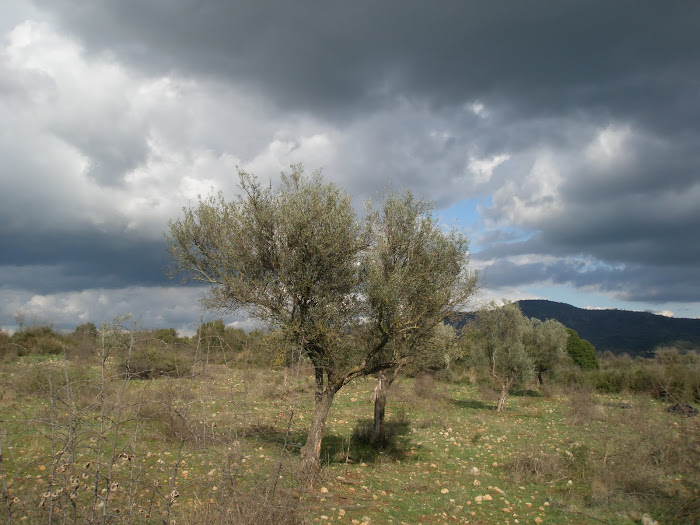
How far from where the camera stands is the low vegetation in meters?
5.21

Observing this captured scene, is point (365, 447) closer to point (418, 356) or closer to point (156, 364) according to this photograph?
point (418, 356)

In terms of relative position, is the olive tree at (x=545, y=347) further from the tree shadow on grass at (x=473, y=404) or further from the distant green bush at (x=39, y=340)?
the distant green bush at (x=39, y=340)

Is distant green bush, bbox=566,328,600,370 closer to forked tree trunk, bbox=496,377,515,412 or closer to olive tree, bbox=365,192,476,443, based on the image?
forked tree trunk, bbox=496,377,515,412

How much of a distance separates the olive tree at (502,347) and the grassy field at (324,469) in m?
7.07

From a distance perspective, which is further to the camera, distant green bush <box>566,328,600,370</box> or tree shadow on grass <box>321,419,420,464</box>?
distant green bush <box>566,328,600,370</box>

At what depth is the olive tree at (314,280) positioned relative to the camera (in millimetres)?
11922

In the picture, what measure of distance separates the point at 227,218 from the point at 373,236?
15.6 ft

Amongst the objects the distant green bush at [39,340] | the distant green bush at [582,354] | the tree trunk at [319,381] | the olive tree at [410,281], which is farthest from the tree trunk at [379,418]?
the distant green bush at [582,354]

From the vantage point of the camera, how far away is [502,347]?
29.0m

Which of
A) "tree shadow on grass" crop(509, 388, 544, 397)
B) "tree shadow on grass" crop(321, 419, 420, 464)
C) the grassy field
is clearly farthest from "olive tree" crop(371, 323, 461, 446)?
"tree shadow on grass" crop(509, 388, 544, 397)

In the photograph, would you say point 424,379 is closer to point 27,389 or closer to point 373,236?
point 373,236

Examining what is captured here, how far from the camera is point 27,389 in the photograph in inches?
687

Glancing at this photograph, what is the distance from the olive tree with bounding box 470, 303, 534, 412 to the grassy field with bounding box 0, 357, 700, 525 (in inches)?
278

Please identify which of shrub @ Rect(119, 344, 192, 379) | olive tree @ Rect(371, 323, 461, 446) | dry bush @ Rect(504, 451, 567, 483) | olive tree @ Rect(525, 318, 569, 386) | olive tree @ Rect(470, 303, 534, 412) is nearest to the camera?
shrub @ Rect(119, 344, 192, 379)
